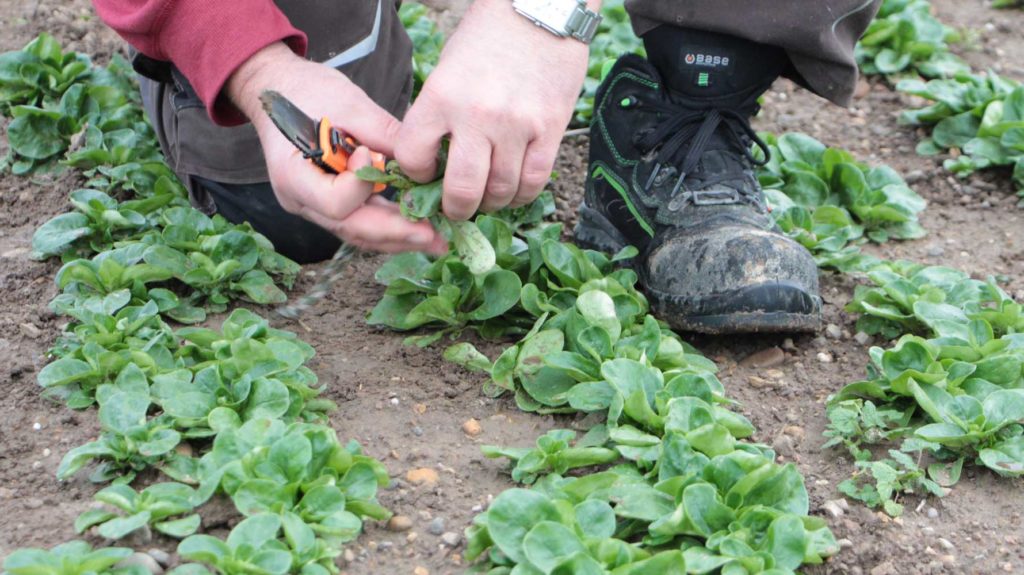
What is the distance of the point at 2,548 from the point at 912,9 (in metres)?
3.26

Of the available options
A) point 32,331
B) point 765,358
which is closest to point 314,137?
point 32,331

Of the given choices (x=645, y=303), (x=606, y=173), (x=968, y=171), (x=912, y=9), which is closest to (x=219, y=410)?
(x=645, y=303)

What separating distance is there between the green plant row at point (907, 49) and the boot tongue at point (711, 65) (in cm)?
129

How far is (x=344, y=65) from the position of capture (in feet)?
9.20

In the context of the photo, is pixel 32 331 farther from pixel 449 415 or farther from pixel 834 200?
pixel 834 200

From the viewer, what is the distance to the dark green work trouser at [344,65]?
8.05ft

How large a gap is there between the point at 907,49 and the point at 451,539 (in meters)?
2.65

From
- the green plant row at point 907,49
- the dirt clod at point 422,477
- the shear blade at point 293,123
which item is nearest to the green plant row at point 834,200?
the green plant row at point 907,49

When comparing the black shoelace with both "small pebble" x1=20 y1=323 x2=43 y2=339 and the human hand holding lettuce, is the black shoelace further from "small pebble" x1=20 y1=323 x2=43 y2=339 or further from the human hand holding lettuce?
"small pebble" x1=20 y1=323 x2=43 y2=339

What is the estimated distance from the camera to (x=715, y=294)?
2357 millimetres

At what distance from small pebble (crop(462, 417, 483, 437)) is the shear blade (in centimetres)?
57

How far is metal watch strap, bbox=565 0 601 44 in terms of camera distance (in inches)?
76.3

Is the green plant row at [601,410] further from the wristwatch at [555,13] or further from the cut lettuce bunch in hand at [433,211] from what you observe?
the wristwatch at [555,13]

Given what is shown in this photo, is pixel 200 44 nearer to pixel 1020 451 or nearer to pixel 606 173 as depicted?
pixel 606 173
